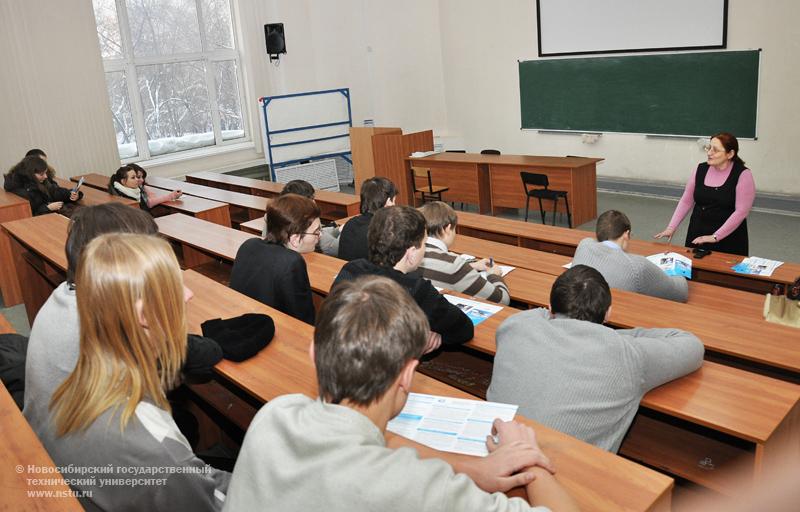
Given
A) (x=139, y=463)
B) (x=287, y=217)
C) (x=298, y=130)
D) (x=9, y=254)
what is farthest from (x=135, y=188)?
(x=139, y=463)

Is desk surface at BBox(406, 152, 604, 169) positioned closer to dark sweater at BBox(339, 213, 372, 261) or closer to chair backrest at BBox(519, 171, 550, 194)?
chair backrest at BBox(519, 171, 550, 194)

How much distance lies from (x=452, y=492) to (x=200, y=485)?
775mm

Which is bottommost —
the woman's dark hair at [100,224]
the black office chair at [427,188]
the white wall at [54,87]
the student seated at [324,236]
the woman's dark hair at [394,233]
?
the black office chair at [427,188]

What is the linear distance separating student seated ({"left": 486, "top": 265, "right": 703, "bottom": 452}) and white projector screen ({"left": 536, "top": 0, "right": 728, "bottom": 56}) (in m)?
7.00

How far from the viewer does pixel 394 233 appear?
9.72 ft

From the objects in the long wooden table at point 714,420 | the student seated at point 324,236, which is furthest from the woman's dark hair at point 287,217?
the student seated at point 324,236

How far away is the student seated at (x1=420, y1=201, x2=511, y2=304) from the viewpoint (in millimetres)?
3494

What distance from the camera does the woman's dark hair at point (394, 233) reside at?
2965 millimetres

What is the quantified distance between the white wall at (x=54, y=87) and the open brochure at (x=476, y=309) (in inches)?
332

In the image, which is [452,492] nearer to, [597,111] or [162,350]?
[162,350]

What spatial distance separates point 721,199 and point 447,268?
2.46m

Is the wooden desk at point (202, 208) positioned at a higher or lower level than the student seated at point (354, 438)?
lower

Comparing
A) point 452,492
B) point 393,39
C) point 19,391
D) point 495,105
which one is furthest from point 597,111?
point 452,492

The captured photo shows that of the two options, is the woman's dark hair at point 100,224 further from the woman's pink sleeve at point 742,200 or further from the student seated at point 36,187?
the student seated at point 36,187
